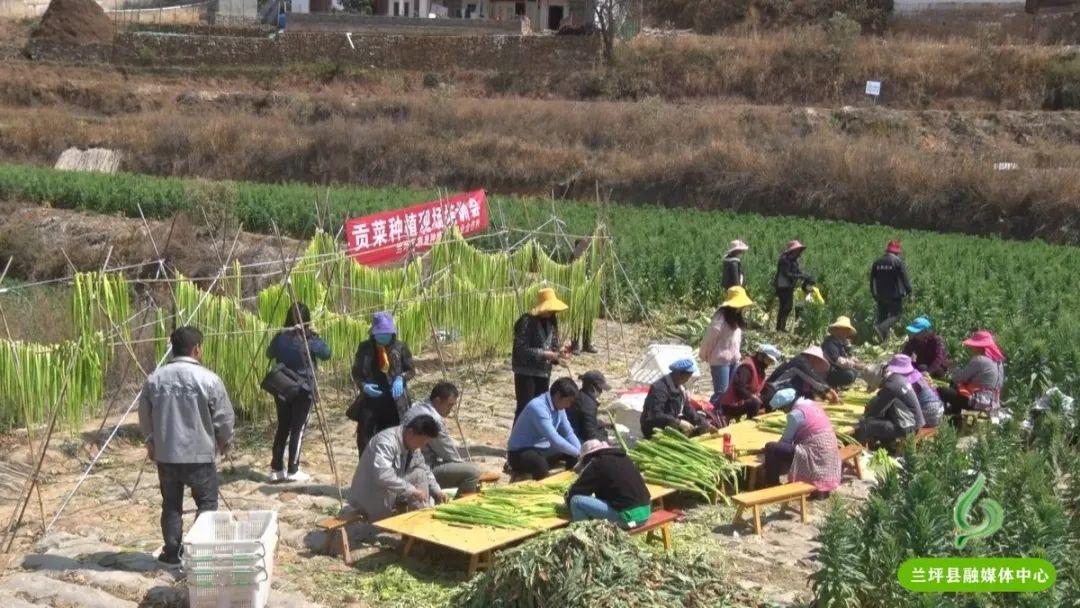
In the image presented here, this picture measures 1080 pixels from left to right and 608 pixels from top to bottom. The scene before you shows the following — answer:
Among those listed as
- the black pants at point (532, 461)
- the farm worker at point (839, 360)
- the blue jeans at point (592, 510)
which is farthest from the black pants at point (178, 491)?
the farm worker at point (839, 360)

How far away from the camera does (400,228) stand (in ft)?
55.0

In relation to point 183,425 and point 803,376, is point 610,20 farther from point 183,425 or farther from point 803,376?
point 183,425

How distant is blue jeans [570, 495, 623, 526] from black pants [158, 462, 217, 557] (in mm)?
2173

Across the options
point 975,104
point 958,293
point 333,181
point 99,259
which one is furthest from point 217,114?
point 958,293

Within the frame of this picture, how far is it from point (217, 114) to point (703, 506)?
1553 inches

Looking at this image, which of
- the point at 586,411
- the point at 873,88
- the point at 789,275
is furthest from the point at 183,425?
the point at 873,88

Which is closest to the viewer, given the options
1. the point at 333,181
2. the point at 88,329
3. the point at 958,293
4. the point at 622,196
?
the point at 88,329

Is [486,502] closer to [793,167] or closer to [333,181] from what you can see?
[793,167]

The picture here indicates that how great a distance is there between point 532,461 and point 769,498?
5.64 feet

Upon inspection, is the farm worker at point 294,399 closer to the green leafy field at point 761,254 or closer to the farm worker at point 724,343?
the farm worker at point 724,343

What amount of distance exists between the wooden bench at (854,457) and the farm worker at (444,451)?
2913 millimetres

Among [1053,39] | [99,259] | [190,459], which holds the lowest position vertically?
[99,259]

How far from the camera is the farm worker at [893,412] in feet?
33.4

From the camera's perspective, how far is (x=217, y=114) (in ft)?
150
